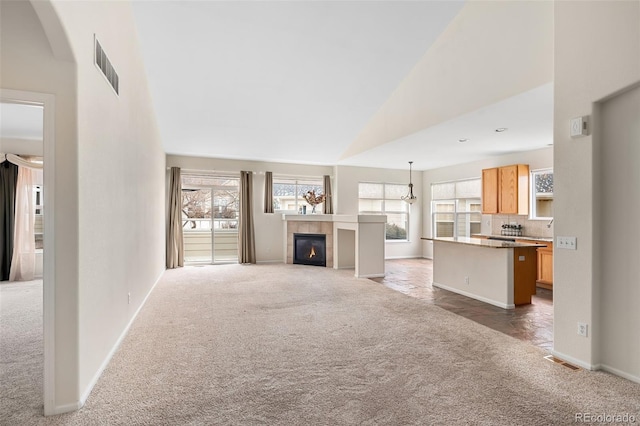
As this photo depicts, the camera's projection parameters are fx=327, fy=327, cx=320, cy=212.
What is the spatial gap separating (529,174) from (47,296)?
→ 25.5 feet

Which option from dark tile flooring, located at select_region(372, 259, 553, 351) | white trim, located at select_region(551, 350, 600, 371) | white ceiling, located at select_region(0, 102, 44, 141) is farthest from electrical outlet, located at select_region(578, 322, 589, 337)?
white ceiling, located at select_region(0, 102, 44, 141)

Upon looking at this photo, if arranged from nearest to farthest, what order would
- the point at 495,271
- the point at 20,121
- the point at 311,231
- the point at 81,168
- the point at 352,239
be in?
1. the point at 81,168
2. the point at 495,271
3. the point at 20,121
4. the point at 352,239
5. the point at 311,231

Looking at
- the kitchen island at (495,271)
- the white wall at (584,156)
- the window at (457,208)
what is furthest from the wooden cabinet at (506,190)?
the white wall at (584,156)

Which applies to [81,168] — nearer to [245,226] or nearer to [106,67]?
[106,67]

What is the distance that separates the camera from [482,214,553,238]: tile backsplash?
21.1 feet

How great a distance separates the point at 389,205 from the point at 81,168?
8.37m

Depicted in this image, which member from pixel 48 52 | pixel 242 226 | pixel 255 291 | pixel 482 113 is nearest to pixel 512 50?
pixel 482 113

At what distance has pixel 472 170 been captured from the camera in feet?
27.0

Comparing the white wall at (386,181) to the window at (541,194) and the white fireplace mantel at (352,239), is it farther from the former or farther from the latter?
the window at (541,194)

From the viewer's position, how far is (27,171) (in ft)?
20.5

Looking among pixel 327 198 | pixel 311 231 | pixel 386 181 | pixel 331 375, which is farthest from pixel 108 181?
pixel 386 181

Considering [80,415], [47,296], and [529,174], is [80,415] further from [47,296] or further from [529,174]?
[529,174]

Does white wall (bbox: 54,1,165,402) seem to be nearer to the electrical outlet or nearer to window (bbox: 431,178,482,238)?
the electrical outlet

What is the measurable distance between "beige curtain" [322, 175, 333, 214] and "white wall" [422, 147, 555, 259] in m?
2.97
